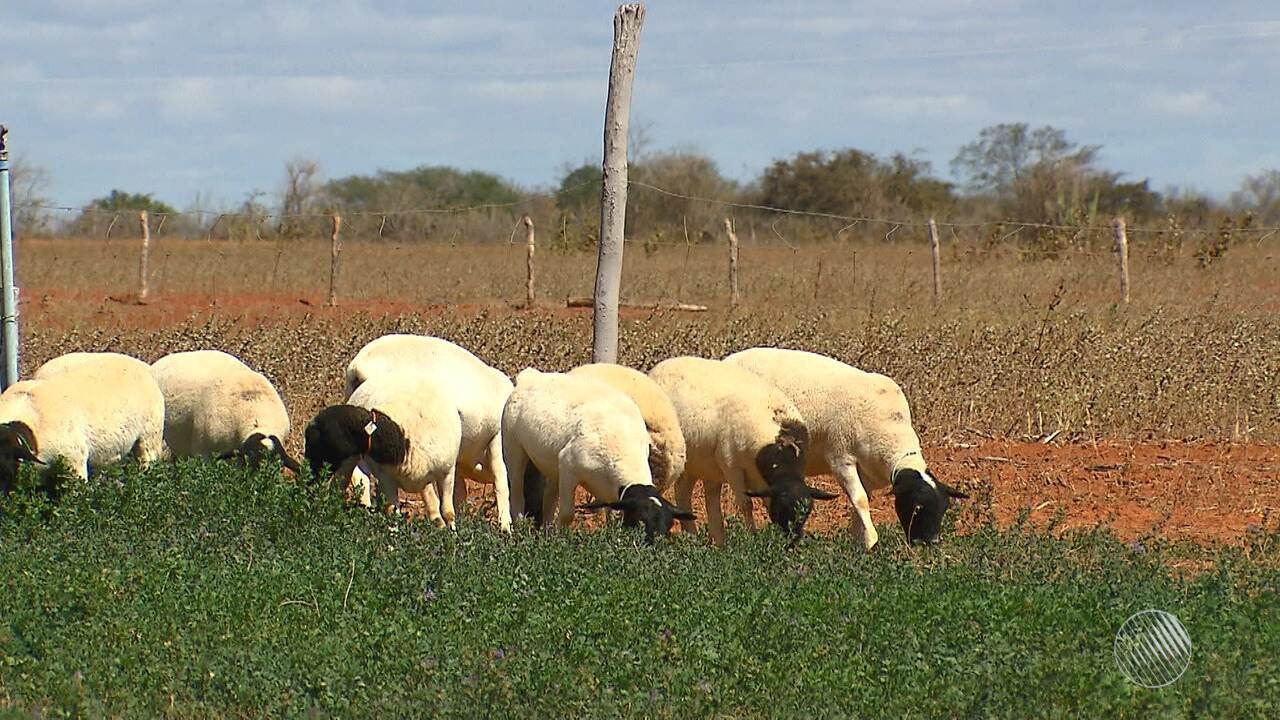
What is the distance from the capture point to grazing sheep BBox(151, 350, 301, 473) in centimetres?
1109

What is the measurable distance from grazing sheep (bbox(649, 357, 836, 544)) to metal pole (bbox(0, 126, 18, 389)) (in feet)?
15.1

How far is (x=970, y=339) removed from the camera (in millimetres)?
17578

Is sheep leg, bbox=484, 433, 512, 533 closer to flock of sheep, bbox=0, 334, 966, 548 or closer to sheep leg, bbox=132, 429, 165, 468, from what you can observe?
flock of sheep, bbox=0, 334, 966, 548

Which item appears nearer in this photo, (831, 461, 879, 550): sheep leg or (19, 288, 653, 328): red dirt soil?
(831, 461, 879, 550): sheep leg

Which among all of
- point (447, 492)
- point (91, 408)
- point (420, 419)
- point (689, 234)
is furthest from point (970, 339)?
point (689, 234)

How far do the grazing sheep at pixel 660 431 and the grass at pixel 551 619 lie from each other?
116 cm

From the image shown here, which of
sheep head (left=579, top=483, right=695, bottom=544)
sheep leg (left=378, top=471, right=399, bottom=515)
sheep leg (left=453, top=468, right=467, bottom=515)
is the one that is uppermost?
sheep head (left=579, top=483, right=695, bottom=544)

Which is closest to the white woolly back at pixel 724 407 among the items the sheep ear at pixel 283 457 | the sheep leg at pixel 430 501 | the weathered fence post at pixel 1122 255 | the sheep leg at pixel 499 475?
the sheep leg at pixel 499 475

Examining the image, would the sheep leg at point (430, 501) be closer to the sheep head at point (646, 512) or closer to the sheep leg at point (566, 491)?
the sheep leg at point (566, 491)

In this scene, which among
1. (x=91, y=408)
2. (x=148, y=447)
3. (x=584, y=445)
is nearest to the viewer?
(x=584, y=445)

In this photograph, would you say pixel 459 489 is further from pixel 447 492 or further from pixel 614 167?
pixel 614 167

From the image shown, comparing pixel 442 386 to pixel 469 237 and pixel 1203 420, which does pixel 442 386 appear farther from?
pixel 469 237

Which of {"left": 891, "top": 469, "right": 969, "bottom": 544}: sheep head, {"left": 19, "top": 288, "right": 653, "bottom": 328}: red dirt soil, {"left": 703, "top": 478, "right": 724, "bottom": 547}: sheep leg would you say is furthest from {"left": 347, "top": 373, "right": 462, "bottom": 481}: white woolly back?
{"left": 19, "top": 288, "right": 653, "bottom": 328}: red dirt soil

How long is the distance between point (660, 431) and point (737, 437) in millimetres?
512
